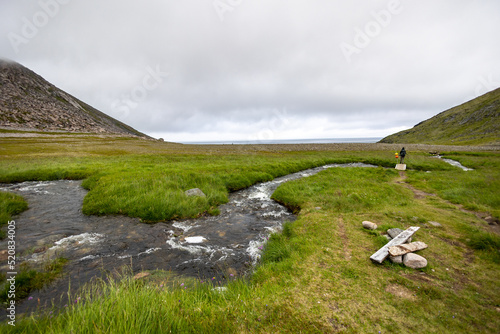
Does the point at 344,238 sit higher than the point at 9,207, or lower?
lower

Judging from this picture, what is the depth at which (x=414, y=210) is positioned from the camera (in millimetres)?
13578

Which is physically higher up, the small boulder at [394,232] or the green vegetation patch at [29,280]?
the small boulder at [394,232]

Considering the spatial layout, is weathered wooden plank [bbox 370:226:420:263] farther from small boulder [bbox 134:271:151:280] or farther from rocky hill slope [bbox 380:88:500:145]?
rocky hill slope [bbox 380:88:500:145]

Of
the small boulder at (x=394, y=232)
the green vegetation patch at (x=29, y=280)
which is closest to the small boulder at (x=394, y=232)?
the small boulder at (x=394, y=232)

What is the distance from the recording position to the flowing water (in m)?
8.78

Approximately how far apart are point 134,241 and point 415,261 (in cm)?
1313

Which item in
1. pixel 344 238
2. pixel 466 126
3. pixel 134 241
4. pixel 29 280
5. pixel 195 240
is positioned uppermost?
pixel 466 126

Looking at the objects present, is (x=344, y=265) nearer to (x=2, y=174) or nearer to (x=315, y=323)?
(x=315, y=323)

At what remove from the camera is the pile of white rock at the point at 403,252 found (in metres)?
7.53

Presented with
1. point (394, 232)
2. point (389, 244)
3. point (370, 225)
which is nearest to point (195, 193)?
point (370, 225)

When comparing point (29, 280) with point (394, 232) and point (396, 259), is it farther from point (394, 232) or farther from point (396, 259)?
point (394, 232)

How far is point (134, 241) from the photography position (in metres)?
11.1

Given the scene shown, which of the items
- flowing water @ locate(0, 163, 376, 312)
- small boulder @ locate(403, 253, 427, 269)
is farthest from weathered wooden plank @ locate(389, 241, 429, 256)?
flowing water @ locate(0, 163, 376, 312)

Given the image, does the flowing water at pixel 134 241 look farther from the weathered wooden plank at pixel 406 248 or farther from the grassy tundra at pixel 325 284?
the weathered wooden plank at pixel 406 248
